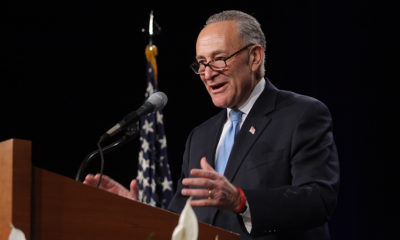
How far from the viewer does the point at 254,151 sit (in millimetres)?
1962

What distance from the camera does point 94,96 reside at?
5.64 meters

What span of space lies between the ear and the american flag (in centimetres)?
276

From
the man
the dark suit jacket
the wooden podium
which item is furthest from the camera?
the dark suit jacket

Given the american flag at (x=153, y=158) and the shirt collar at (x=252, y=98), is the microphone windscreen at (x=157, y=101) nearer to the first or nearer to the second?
the shirt collar at (x=252, y=98)

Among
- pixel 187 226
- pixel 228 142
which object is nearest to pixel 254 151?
pixel 228 142

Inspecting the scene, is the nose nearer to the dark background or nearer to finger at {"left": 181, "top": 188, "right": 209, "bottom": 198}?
finger at {"left": 181, "top": 188, "right": 209, "bottom": 198}

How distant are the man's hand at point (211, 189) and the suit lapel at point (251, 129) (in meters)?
0.62

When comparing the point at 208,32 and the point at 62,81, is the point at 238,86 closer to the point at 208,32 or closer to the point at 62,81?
the point at 208,32

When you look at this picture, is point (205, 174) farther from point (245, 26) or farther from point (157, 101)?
point (245, 26)

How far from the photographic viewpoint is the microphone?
1.55m

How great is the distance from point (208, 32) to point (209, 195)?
3.92 ft

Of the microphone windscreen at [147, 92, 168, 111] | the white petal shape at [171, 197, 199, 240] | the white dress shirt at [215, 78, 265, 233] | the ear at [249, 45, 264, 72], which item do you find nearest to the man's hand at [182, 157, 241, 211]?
the microphone windscreen at [147, 92, 168, 111]

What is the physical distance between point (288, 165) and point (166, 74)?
14.0ft

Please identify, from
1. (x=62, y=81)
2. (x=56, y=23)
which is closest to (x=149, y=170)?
(x=62, y=81)
